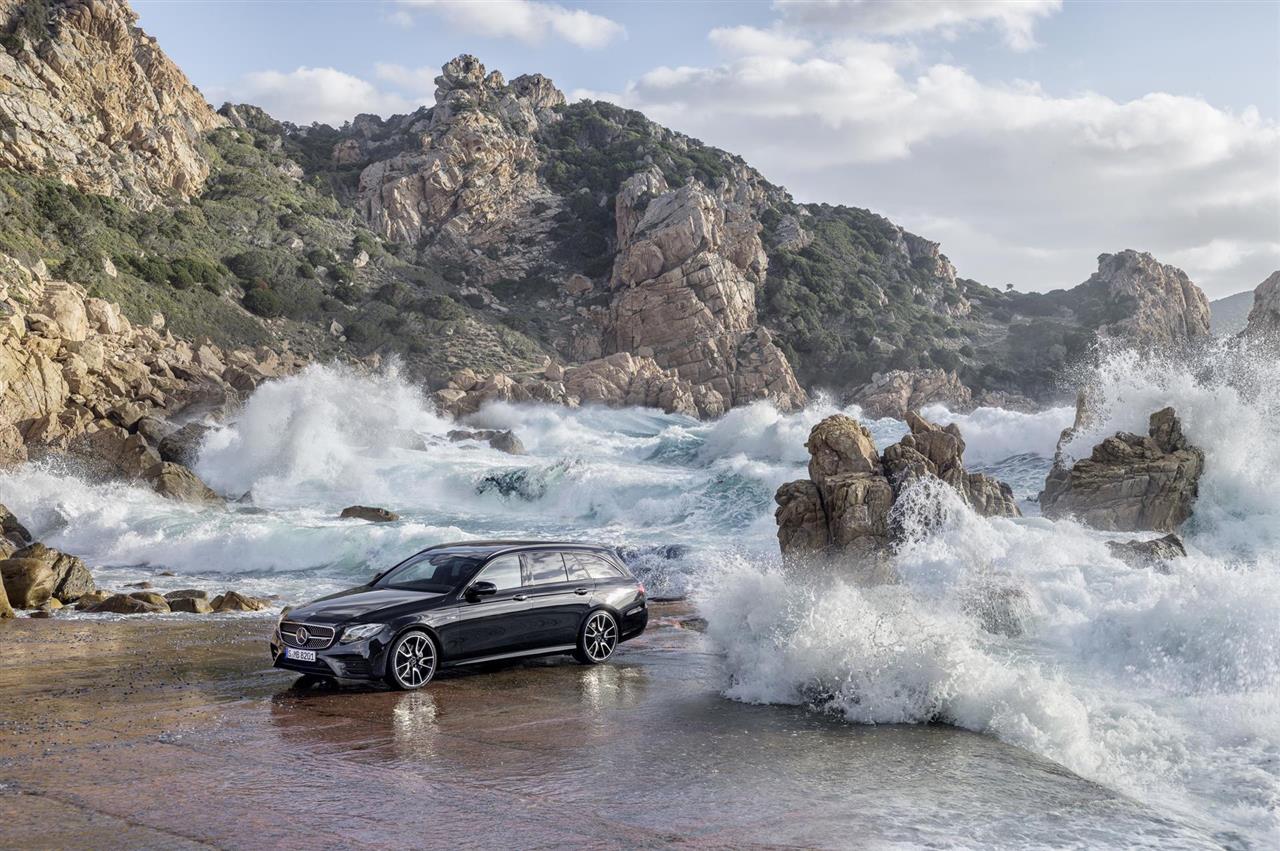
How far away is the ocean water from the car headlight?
3.70m

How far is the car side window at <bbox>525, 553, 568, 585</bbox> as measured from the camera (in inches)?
466

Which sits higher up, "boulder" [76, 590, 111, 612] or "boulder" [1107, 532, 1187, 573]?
"boulder" [76, 590, 111, 612]

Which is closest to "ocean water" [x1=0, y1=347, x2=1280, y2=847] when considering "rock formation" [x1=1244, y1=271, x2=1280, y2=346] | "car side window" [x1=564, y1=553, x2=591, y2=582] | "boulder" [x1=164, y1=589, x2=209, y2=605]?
"car side window" [x1=564, y1=553, x2=591, y2=582]

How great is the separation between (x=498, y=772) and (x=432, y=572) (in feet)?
14.6

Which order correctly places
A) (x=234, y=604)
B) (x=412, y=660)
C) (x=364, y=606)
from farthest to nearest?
(x=234, y=604) → (x=364, y=606) → (x=412, y=660)

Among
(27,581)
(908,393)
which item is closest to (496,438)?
(27,581)

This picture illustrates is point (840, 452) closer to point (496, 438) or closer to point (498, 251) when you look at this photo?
point (496, 438)

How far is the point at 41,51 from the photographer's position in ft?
210

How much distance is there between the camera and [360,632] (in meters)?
10.3

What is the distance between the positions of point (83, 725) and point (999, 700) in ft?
26.4

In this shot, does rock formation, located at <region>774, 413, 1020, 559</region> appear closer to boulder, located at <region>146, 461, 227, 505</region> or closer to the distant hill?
boulder, located at <region>146, 461, 227, 505</region>

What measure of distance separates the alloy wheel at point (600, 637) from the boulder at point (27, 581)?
10601 millimetres

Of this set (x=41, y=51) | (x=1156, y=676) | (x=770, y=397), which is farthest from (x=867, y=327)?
(x=1156, y=676)

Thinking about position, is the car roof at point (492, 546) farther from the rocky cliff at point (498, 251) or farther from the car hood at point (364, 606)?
the rocky cliff at point (498, 251)
